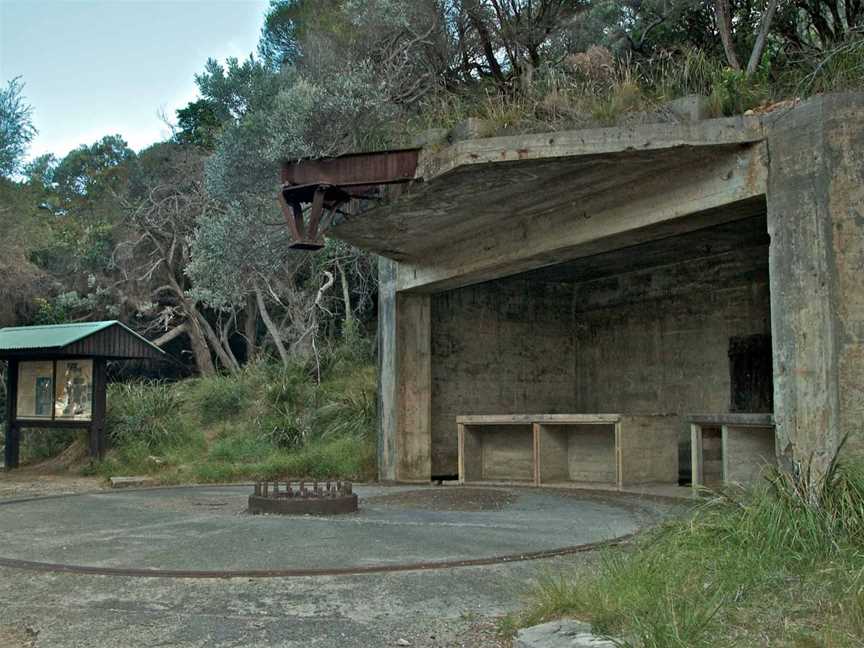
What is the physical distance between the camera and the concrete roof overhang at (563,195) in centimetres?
827

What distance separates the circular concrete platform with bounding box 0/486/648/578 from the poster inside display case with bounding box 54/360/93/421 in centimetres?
341

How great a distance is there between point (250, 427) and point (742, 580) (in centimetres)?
1434

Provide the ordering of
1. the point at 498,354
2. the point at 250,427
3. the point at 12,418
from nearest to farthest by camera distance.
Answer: the point at 498,354 < the point at 12,418 < the point at 250,427

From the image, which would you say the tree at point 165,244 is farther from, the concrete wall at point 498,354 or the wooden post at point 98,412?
the concrete wall at point 498,354

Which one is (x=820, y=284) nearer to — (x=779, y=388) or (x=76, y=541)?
(x=779, y=388)

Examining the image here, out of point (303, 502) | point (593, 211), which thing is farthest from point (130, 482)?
point (593, 211)

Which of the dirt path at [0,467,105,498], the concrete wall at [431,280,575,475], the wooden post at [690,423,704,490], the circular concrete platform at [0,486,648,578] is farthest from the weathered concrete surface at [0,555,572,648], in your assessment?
the concrete wall at [431,280,575,475]

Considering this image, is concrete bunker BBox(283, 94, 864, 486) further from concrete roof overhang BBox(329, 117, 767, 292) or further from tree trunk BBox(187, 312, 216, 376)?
tree trunk BBox(187, 312, 216, 376)

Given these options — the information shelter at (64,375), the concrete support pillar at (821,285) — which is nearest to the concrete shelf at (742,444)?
the concrete support pillar at (821,285)

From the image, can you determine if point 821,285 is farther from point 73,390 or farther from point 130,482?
point 73,390

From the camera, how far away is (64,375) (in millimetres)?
14852

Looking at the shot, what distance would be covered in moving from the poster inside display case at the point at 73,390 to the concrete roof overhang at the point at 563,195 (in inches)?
236

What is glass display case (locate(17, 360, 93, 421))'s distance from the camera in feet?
48.5

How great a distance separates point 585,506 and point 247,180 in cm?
957
